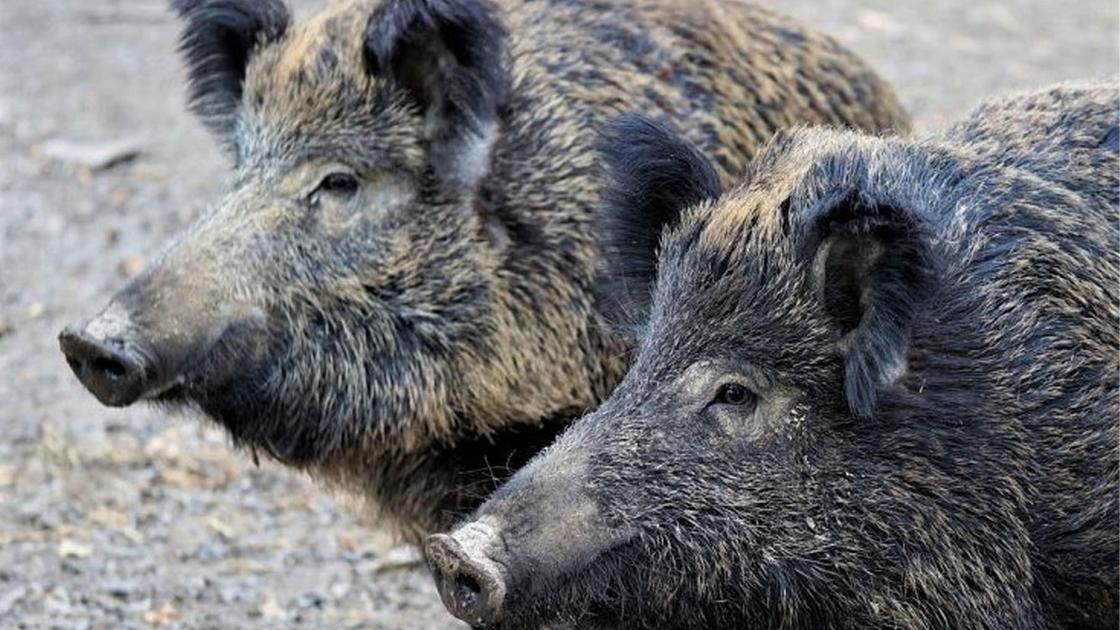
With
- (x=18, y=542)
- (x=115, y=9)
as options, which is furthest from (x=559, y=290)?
(x=115, y=9)

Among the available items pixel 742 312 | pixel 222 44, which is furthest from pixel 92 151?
pixel 742 312

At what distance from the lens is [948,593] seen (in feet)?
15.6

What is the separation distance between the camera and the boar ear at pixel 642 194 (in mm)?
5309

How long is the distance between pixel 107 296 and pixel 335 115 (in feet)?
13.1

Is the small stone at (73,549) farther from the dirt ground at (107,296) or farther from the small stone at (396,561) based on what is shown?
the small stone at (396,561)

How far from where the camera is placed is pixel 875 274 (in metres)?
4.71

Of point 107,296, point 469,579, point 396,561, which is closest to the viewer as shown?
point 469,579

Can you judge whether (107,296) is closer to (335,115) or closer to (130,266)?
(130,266)

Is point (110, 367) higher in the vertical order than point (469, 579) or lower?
lower

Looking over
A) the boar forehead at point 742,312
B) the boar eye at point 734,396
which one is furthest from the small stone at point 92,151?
the boar eye at point 734,396

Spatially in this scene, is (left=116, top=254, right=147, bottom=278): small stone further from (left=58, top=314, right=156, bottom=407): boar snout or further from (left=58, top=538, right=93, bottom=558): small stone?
(left=58, top=314, right=156, bottom=407): boar snout

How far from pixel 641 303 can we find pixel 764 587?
3.40ft

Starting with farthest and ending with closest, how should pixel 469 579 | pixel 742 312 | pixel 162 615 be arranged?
1. pixel 162 615
2. pixel 742 312
3. pixel 469 579

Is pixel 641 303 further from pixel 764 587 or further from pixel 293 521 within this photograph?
pixel 293 521
